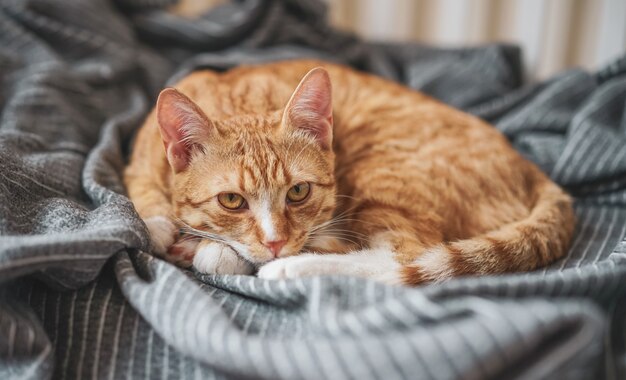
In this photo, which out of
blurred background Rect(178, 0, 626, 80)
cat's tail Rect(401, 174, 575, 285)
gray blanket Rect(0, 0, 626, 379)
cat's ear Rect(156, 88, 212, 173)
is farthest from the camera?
blurred background Rect(178, 0, 626, 80)

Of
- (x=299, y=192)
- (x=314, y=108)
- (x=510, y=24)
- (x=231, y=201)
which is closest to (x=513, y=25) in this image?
(x=510, y=24)

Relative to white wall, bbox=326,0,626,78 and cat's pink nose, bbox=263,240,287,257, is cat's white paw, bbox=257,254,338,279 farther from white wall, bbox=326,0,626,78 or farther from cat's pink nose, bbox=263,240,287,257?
white wall, bbox=326,0,626,78

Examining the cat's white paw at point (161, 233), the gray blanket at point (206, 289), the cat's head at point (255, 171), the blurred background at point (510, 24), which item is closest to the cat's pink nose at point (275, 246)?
the cat's head at point (255, 171)

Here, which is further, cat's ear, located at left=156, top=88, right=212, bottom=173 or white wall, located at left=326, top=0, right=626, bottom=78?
white wall, located at left=326, top=0, right=626, bottom=78

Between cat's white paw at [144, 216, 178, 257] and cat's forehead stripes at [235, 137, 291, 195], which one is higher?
cat's forehead stripes at [235, 137, 291, 195]

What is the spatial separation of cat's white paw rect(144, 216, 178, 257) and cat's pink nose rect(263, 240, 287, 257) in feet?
0.86

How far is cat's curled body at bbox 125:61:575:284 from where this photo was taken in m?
1.27

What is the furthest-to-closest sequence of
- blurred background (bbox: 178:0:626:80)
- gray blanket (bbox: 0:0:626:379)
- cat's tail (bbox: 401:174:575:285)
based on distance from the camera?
blurred background (bbox: 178:0:626:80)
cat's tail (bbox: 401:174:575:285)
gray blanket (bbox: 0:0:626:379)

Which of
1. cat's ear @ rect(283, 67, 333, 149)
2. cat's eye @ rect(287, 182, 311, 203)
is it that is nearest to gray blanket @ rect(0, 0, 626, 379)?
cat's eye @ rect(287, 182, 311, 203)

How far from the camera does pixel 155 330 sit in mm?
1023

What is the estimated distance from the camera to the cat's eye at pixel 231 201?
1327 millimetres

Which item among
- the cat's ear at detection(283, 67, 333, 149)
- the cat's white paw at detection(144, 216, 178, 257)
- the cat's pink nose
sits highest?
the cat's ear at detection(283, 67, 333, 149)

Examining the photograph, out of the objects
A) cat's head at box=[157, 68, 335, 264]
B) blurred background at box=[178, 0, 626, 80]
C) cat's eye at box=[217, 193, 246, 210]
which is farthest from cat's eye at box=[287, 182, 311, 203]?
blurred background at box=[178, 0, 626, 80]

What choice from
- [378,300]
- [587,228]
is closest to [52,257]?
[378,300]
